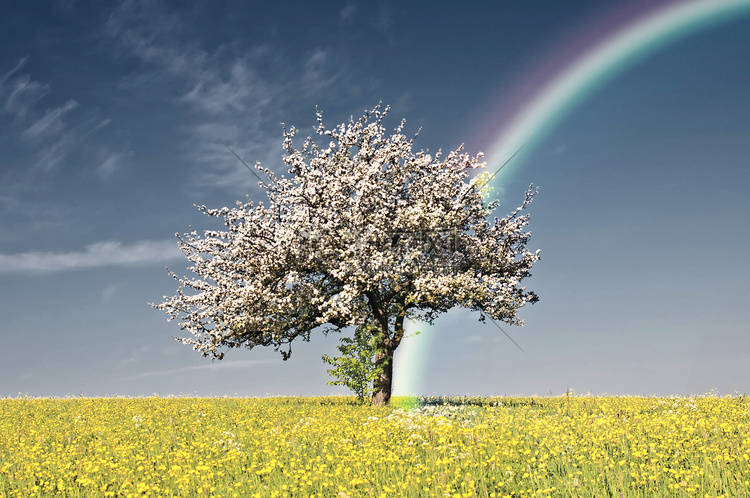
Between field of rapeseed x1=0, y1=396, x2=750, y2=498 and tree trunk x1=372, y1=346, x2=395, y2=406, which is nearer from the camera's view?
field of rapeseed x1=0, y1=396, x2=750, y2=498

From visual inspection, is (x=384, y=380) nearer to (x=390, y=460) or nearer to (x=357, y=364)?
(x=357, y=364)

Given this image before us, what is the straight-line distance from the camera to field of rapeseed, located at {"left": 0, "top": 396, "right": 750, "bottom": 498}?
30.5ft

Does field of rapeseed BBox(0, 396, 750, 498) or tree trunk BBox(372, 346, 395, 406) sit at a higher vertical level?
tree trunk BBox(372, 346, 395, 406)

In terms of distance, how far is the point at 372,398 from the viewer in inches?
1033

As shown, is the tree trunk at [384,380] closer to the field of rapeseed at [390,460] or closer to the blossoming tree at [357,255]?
the blossoming tree at [357,255]

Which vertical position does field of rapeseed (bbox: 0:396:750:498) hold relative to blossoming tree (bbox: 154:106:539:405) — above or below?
below

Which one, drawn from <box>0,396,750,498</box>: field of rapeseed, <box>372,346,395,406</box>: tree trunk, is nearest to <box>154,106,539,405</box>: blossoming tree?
<box>372,346,395,406</box>: tree trunk

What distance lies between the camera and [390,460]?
33.4ft

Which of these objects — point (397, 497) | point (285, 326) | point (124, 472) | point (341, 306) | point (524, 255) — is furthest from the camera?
point (524, 255)

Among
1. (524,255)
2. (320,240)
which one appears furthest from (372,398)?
(524,255)

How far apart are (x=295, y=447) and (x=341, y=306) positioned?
1102cm

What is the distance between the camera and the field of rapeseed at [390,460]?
9.28 meters

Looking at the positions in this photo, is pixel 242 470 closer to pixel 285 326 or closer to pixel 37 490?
pixel 37 490

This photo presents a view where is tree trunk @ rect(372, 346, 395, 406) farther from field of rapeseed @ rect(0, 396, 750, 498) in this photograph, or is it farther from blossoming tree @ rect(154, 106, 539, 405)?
field of rapeseed @ rect(0, 396, 750, 498)
